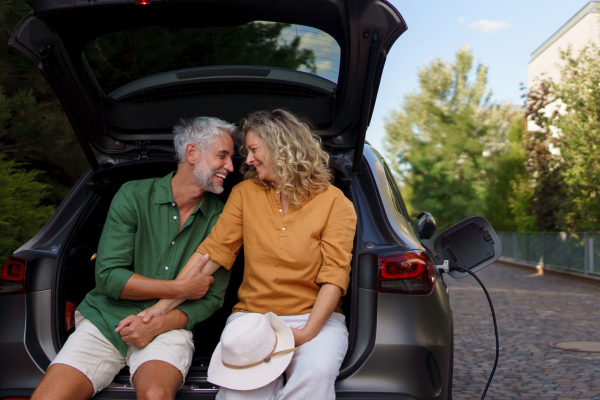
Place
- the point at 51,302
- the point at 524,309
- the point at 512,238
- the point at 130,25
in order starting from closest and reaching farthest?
the point at 51,302 < the point at 130,25 < the point at 524,309 < the point at 512,238

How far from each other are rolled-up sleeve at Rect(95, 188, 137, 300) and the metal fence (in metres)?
13.5

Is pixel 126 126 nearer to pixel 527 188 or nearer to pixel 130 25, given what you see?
pixel 130 25

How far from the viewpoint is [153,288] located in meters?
2.90

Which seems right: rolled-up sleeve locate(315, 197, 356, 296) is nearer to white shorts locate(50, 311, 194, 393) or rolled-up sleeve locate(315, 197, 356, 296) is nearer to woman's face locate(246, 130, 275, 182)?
woman's face locate(246, 130, 275, 182)

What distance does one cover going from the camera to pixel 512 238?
76.4ft

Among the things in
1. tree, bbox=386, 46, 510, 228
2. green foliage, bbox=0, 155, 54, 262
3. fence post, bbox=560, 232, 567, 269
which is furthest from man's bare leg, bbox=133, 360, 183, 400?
tree, bbox=386, 46, 510, 228

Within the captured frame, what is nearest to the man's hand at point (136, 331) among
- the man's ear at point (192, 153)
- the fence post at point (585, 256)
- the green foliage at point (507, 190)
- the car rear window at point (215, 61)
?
the man's ear at point (192, 153)

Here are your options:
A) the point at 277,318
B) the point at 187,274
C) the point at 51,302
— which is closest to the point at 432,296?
the point at 277,318

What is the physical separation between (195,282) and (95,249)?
86 centimetres

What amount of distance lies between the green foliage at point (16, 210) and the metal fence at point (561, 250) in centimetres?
1214

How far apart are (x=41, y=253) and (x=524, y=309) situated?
849 cm

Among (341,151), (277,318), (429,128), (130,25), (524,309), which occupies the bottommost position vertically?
(524,309)

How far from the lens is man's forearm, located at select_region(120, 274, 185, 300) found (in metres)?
2.90

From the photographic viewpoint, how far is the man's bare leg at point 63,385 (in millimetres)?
2521
